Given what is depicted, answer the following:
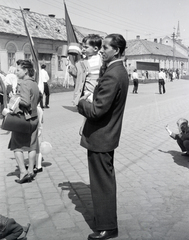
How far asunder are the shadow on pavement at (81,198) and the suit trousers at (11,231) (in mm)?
778

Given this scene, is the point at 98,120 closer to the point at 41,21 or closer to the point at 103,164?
the point at 103,164

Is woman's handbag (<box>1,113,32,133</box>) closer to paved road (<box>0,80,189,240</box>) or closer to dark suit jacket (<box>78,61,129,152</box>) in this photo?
paved road (<box>0,80,189,240</box>)

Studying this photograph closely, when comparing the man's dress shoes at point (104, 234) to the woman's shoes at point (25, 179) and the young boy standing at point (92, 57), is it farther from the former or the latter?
the woman's shoes at point (25, 179)

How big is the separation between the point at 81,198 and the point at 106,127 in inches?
61.6

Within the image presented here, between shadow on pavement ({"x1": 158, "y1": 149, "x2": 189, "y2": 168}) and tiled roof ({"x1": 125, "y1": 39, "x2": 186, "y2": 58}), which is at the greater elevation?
tiled roof ({"x1": 125, "y1": 39, "x2": 186, "y2": 58})

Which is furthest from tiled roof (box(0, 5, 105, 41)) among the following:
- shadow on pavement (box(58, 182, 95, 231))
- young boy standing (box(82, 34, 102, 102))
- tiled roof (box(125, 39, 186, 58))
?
tiled roof (box(125, 39, 186, 58))

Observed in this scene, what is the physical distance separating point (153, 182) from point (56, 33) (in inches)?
1534

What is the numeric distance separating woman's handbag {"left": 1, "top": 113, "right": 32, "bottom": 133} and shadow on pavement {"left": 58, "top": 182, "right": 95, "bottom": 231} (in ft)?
3.11

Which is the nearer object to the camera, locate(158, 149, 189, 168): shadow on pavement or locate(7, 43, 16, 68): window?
locate(158, 149, 189, 168): shadow on pavement

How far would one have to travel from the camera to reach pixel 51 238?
11.1 ft

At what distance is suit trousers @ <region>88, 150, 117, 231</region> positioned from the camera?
332cm

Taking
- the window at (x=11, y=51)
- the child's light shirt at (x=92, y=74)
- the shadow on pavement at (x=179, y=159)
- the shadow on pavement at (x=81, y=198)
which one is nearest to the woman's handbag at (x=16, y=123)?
the shadow on pavement at (x=81, y=198)

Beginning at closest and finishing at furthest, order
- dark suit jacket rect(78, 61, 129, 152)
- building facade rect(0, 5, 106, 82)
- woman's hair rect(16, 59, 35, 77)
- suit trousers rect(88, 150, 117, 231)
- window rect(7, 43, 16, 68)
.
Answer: dark suit jacket rect(78, 61, 129, 152), suit trousers rect(88, 150, 117, 231), woman's hair rect(16, 59, 35, 77), building facade rect(0, 5, 106, 82), window rect(7, 43, 16, 68)

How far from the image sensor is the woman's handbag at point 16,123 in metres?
4.84
